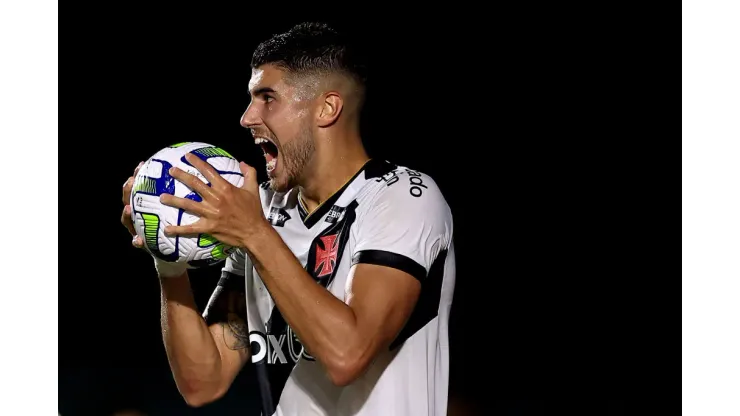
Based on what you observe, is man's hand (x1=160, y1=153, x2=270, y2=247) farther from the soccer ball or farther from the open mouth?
the open mouth

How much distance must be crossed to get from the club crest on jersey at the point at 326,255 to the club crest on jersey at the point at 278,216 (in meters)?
0.18

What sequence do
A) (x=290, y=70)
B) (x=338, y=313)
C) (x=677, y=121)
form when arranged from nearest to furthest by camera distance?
(x=338, y=313) → (x=290, y=70) → (x=677, y=121)

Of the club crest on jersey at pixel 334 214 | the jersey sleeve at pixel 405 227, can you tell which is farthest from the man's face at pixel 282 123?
the jersey sleeve at pixel 405 227

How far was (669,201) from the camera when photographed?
4238 millimetres

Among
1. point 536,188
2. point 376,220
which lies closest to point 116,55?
point 536,188

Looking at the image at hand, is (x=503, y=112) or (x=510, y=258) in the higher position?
(x=503, y=112)

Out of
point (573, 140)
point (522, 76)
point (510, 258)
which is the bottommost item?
point (510, 258)

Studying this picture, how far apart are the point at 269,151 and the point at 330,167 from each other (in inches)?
6.0

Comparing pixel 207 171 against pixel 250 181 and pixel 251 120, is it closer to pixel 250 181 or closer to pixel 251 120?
pixel 250 181

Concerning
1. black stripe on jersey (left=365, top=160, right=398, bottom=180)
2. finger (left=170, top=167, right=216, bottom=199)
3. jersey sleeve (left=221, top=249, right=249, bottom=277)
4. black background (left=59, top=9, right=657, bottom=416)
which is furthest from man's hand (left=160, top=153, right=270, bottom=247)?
black background (left=59, top=9, right=657, bottom=416)

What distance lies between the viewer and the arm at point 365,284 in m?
1.81

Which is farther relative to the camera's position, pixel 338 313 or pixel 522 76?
pixel 522 76

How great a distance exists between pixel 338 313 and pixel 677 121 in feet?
9.43

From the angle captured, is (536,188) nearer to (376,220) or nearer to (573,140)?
(573,140)
